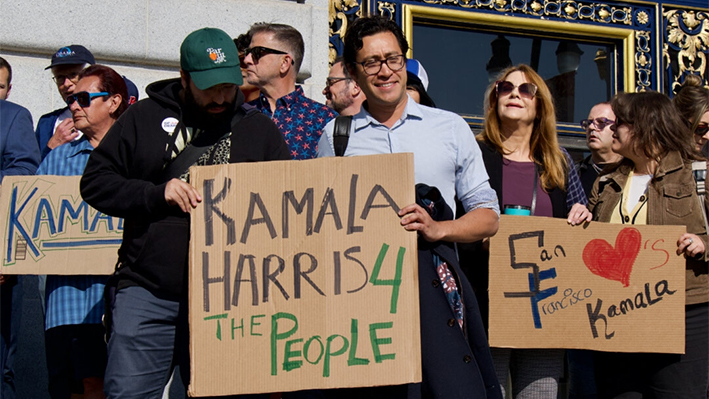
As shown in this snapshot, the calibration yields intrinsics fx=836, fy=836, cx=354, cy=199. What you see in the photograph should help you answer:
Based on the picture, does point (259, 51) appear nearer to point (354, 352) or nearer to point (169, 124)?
point (169, 124)

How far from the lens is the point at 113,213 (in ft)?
10.2

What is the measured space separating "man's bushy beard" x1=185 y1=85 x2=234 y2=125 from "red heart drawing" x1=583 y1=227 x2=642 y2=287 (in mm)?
1708

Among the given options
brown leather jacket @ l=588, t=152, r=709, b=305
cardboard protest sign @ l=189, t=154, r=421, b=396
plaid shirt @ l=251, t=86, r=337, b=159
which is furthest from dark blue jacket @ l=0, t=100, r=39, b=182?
brown leather jacket @ l=588, t=152, r=709, b=305

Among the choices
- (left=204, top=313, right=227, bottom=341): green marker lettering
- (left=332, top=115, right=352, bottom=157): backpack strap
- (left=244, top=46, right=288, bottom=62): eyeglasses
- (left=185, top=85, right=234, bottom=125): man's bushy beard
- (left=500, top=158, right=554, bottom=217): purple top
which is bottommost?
(left=204, top=313, right=227, bottom=341): green marker lettering

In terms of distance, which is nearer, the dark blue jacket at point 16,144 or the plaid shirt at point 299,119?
the plaid shirt at point 299,119

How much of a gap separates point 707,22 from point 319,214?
5.87 metres

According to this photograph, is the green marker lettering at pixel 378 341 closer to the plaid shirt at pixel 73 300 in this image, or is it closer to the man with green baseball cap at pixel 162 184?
the man with green baseball cap at pixel 162 184

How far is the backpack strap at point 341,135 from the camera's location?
317 centimetres

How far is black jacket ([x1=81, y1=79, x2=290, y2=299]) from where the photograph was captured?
3.04 metres

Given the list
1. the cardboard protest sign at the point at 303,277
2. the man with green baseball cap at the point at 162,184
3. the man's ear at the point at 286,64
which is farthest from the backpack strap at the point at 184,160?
the man's ear at the point at 286,64

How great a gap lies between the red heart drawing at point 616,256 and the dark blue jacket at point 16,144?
9.72 ft

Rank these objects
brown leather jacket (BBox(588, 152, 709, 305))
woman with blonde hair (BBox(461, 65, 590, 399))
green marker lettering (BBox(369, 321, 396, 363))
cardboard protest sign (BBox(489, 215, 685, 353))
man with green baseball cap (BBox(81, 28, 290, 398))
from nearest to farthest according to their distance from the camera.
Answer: green marker lettering (BBox(369, 321, 396, 363)) < man with green baseball cap (BBox(81, 28, 290, 398)) < cardboard protest sign (BBox(489, 215, 685, 353)) < woman with blonde hair (BBox(461, 65, 590, 399)) < brown leather jacket (BBox(588, 152, 709, 305))

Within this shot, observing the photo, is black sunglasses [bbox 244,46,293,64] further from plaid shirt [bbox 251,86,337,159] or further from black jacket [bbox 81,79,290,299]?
black jacket [bbox 81,79,290,299]

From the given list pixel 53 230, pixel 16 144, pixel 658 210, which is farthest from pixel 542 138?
pixel 16 144
